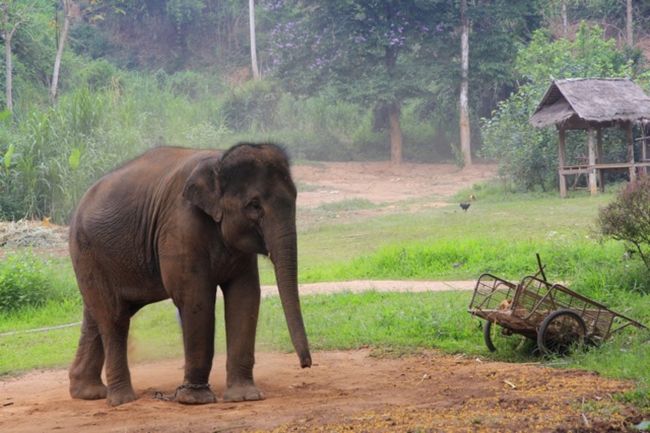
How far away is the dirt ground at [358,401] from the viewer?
6.33 m

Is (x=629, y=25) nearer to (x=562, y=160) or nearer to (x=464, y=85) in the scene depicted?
(x=464, y=85)

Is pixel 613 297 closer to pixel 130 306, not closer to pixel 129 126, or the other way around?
pixel 130 306

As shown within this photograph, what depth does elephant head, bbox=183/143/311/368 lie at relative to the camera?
759cm

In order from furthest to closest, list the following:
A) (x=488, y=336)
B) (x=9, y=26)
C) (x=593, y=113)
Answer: (x=9, y=26) < (x=593, y=113) < (x=488, y=336)

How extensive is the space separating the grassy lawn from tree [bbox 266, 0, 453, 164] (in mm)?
17802

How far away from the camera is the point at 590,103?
2600cm

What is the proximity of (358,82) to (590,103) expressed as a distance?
44.0ft

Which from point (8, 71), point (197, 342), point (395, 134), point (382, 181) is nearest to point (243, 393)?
point (197, 342)

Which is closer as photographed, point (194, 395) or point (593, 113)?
point (194, 395)

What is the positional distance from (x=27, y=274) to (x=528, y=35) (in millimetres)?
29807

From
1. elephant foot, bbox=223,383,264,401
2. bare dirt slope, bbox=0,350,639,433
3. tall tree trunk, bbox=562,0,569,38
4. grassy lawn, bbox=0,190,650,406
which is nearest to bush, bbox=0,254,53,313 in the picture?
grassy lawn, bbox=0,190,650,406

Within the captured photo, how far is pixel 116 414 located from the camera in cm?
768

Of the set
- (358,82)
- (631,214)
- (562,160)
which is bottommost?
(631,214)

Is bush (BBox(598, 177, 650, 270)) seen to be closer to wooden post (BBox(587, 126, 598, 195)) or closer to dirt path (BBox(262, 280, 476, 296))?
dirt path (BBox(262, 280, 476, 296))
